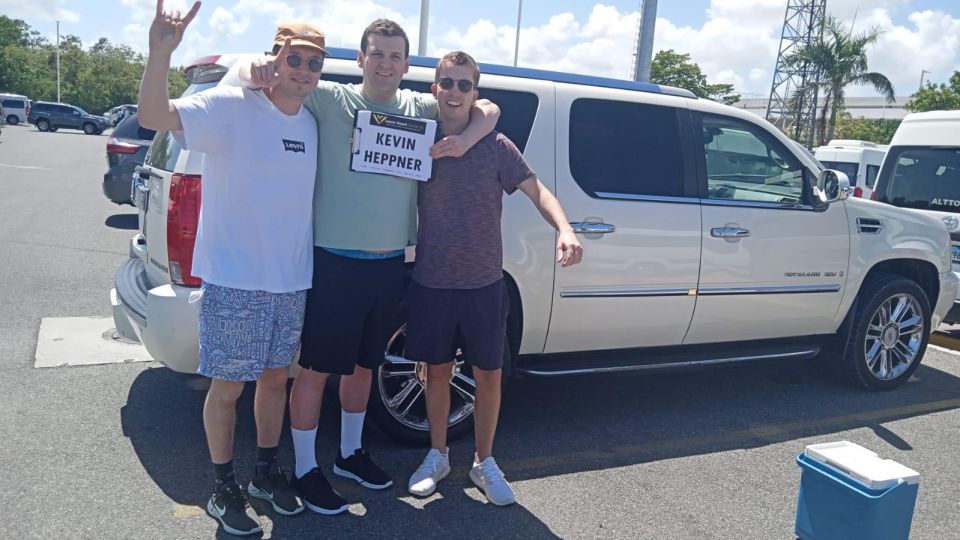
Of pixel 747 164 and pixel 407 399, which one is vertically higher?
pixel 747 164

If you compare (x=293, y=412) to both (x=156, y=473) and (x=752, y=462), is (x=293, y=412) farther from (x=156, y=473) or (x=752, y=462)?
(x=752, y=462)

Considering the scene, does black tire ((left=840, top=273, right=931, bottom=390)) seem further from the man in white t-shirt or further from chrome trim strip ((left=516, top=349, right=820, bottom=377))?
the man in white t-shirt

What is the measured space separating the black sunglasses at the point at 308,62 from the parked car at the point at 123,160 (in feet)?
26.3

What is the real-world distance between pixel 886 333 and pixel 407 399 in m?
3.50

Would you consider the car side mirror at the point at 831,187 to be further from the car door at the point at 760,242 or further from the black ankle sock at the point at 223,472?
the black ankle sock at the point at 223,472

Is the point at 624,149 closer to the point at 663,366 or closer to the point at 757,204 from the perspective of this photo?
the point at 757,204

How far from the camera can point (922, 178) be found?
826 cm

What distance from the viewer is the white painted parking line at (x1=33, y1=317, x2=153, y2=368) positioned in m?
4.85

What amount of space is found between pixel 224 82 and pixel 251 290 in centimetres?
105

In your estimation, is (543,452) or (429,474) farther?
(543,452)

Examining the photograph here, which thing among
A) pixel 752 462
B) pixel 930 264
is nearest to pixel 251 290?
pixel 752 462

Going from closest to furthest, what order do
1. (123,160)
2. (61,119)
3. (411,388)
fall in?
(411,388)
(123,160)
(61,119)

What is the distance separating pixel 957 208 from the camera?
7.74 meters

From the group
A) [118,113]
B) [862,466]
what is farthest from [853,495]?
[118,113]
